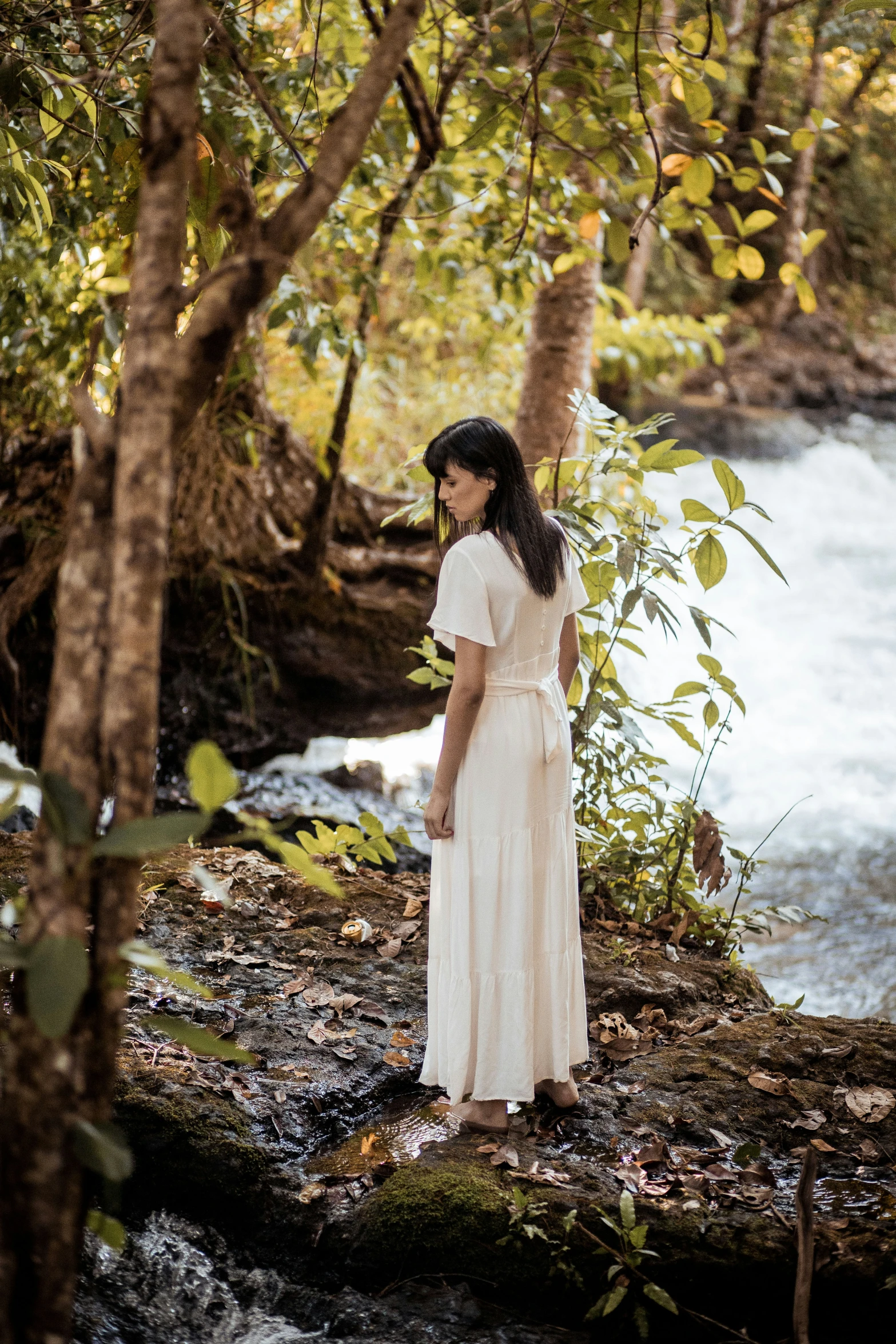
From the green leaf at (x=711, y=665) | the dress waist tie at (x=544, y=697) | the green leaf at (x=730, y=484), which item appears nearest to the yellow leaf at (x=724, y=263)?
the green leaf at (x=730, y=484)

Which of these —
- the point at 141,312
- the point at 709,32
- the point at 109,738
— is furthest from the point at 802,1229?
the point at 709,32

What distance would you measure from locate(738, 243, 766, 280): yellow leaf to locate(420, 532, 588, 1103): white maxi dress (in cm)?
162

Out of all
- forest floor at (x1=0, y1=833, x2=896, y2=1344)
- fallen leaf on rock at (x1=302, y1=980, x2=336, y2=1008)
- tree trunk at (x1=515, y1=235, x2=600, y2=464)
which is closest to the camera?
forest floor at (x1=0, y1=833, x2=896, y2=1344)

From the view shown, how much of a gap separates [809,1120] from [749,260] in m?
2.78

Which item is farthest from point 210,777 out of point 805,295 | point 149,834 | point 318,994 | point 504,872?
point 805,295

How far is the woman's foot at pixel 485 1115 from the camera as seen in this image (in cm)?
→ 261

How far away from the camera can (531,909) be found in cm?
262

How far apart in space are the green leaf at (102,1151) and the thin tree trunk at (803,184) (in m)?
14.4

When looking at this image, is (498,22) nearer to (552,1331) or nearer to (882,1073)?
(882,1073)

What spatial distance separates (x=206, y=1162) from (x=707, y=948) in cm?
207

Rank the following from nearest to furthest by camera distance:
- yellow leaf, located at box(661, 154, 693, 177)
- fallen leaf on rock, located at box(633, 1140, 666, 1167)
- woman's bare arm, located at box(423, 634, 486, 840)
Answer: fallen leaf on rock, located at box(633, 1140, 666, 1167)
woman's bare arm, located at box(423, 634, 486, 840)
yellow leaf, located at box(661, 154, 693, 177)

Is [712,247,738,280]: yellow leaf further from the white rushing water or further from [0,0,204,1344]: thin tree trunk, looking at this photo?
[0,0,204,1344]: thin tree trunk

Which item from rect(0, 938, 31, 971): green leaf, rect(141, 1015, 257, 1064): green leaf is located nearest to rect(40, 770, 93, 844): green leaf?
rect(0, 938, 31, 971): green leaf

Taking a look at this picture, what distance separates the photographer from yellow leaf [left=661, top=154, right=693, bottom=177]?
3.46 m
